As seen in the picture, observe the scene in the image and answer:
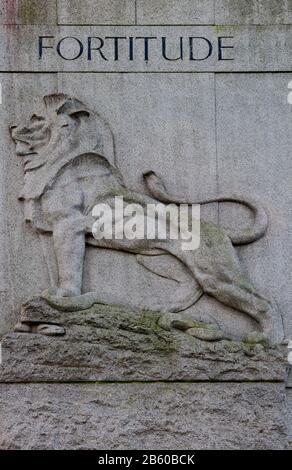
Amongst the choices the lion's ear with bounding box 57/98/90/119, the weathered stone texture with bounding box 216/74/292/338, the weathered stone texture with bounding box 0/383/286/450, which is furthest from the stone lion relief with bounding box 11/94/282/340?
the weathered stone texture with bounding box 0/383/286/450

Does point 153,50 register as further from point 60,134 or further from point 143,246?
point 143,246

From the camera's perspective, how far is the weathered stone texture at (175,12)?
1223 cm

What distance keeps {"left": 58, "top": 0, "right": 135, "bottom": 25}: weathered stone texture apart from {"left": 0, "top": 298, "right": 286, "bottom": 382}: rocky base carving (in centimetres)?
264

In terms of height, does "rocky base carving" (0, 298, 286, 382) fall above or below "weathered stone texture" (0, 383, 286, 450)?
above

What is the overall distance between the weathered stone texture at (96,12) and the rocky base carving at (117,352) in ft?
8.67

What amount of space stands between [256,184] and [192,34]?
1500 millimetres

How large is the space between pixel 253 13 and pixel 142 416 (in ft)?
12.5

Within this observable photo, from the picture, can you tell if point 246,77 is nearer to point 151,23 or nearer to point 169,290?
point 151,23

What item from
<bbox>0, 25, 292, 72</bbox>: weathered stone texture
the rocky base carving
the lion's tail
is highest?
<bbox>0, 25, 292, 72</bbox>: weathered stone texture

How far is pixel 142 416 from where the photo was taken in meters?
11.2

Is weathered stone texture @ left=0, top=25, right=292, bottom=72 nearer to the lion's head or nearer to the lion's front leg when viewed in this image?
the lion's head

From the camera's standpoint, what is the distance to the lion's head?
38.7ft

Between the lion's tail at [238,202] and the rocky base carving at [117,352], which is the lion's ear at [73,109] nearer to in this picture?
the lion's tail at [238,202]
